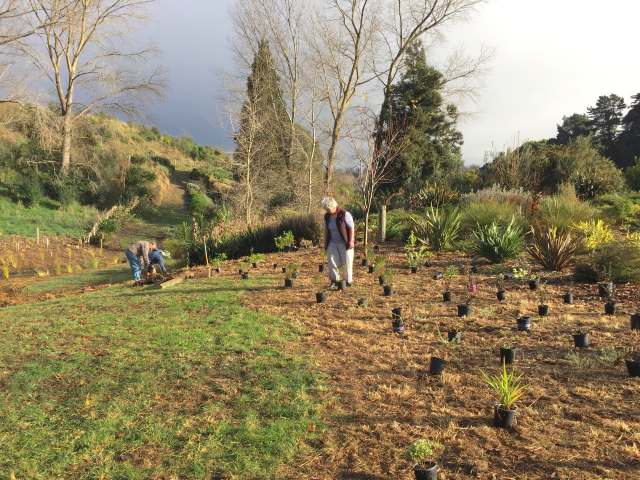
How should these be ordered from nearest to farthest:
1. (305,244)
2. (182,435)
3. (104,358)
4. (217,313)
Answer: (182,435), (104,358), (217,313), (305,244)

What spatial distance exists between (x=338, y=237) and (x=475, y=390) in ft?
12.7

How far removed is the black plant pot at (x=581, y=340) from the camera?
411 cm

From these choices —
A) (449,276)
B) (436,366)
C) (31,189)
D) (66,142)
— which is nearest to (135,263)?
(449,276)

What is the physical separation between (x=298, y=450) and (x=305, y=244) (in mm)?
9847

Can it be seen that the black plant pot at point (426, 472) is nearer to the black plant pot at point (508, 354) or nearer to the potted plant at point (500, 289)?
the black plant pot at point (508, 354)

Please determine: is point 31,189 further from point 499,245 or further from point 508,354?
point 508,354

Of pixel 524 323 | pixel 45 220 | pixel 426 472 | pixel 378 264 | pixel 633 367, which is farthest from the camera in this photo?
pixel 45 220

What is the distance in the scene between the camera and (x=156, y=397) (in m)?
3.71

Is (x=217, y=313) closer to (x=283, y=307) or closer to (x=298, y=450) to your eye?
(x=283, y=307)

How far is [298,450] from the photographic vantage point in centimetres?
282

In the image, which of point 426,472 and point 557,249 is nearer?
point 426,472

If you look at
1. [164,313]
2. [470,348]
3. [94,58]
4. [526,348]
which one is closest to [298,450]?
[470,348]

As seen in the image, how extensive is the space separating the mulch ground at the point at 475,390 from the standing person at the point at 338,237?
3.37 ft

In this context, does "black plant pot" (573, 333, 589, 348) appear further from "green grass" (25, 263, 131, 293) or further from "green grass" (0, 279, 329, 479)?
"green grass" (25, 263, 131, 293)
